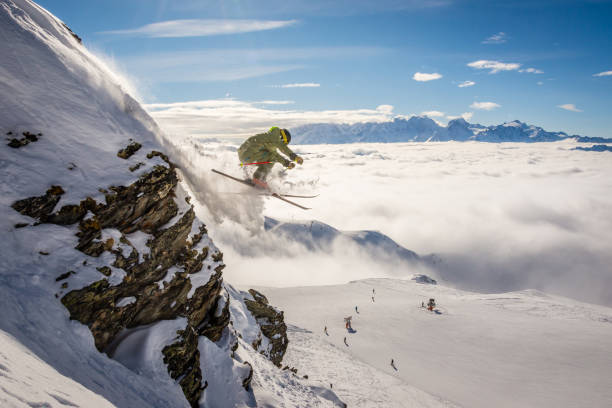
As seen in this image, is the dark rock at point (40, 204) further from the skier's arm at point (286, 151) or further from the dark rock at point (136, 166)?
the skier's arm at point (286, 151)

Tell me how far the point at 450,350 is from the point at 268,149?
3551cm

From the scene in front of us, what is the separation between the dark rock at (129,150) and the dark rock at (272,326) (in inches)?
767

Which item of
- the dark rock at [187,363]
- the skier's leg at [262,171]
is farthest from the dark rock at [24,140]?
the skier's leg at [262,171]

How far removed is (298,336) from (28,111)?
103 ft

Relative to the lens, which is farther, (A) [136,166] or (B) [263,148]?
(B) [263,148]

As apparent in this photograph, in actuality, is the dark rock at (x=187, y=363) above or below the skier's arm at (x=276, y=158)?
below

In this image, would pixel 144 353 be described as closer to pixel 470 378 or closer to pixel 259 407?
pixel 259 407

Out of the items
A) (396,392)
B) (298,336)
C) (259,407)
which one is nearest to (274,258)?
(298,336)

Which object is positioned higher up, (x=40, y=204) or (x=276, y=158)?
(x=276, y=158)

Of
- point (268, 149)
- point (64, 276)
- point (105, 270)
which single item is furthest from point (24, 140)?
point (268, 149)

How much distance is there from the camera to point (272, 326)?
25500 mm

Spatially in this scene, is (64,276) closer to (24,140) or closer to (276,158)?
(24,140)

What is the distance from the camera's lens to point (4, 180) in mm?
6117

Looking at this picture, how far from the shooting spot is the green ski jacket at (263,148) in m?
12.2
